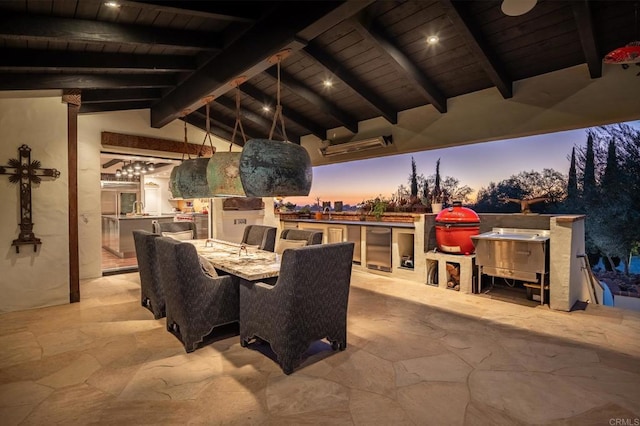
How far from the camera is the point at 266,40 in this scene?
305 cm

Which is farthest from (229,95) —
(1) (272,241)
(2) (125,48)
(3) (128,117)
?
(1) (272,241)

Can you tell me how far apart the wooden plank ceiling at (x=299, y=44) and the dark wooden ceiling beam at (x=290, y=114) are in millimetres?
295

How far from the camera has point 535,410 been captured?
6.61 ft

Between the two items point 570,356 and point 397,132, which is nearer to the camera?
point 570,356

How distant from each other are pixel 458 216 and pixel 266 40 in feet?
11.2

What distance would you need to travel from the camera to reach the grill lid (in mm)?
4766

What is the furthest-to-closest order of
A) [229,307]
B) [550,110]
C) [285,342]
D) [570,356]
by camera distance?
1. [550,110]
2. [229,307]
3. [570,356]
4. [285,342]

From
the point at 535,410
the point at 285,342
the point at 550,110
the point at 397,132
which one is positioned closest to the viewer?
the point at 535,410

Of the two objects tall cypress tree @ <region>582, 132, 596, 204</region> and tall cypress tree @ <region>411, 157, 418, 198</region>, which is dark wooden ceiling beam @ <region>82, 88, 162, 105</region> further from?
tall cypress tree @ <region>582, 132, 596, 204</region>

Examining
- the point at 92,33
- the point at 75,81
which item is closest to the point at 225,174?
the point at 92,33

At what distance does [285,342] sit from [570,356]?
2.30m

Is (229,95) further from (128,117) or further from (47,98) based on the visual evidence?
(47,98)

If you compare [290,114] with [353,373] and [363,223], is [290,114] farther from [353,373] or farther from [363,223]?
[353,373]

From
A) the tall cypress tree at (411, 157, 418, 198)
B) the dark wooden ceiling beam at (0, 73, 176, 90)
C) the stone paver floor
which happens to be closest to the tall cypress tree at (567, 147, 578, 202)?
the stone paver floor
